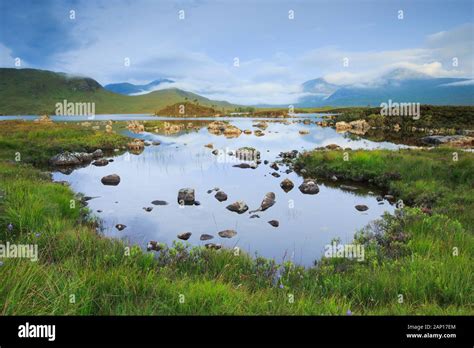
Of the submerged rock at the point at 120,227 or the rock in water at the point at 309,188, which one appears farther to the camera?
the rock in water at the point at 309,188

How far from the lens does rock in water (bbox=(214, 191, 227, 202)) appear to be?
16094mm

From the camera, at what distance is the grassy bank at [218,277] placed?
4.03 meters

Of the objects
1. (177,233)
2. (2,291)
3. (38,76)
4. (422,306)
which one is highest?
(38,76)

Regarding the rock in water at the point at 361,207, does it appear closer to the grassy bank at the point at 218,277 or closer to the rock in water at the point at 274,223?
the grassy bank at the point at 218,277

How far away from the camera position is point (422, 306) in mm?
4547

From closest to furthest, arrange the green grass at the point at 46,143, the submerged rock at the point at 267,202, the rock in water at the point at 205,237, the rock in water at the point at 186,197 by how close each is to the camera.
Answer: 1. the rock in water at the point at 205,237
2. the submerged rock at the point at 267,202
3. the rock in water at the point at 186,197
4. the green grass at the point at 46,143

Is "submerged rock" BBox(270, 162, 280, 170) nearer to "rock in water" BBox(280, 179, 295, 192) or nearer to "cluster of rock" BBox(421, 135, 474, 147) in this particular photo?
"rock in water" BBox(280, 179, 295, 192)

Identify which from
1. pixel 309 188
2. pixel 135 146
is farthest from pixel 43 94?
pixel 309 188

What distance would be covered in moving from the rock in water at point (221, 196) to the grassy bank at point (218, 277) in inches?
278

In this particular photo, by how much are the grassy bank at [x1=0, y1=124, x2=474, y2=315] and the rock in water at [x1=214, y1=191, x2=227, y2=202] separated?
706 cm

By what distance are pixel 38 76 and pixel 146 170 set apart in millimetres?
160546
